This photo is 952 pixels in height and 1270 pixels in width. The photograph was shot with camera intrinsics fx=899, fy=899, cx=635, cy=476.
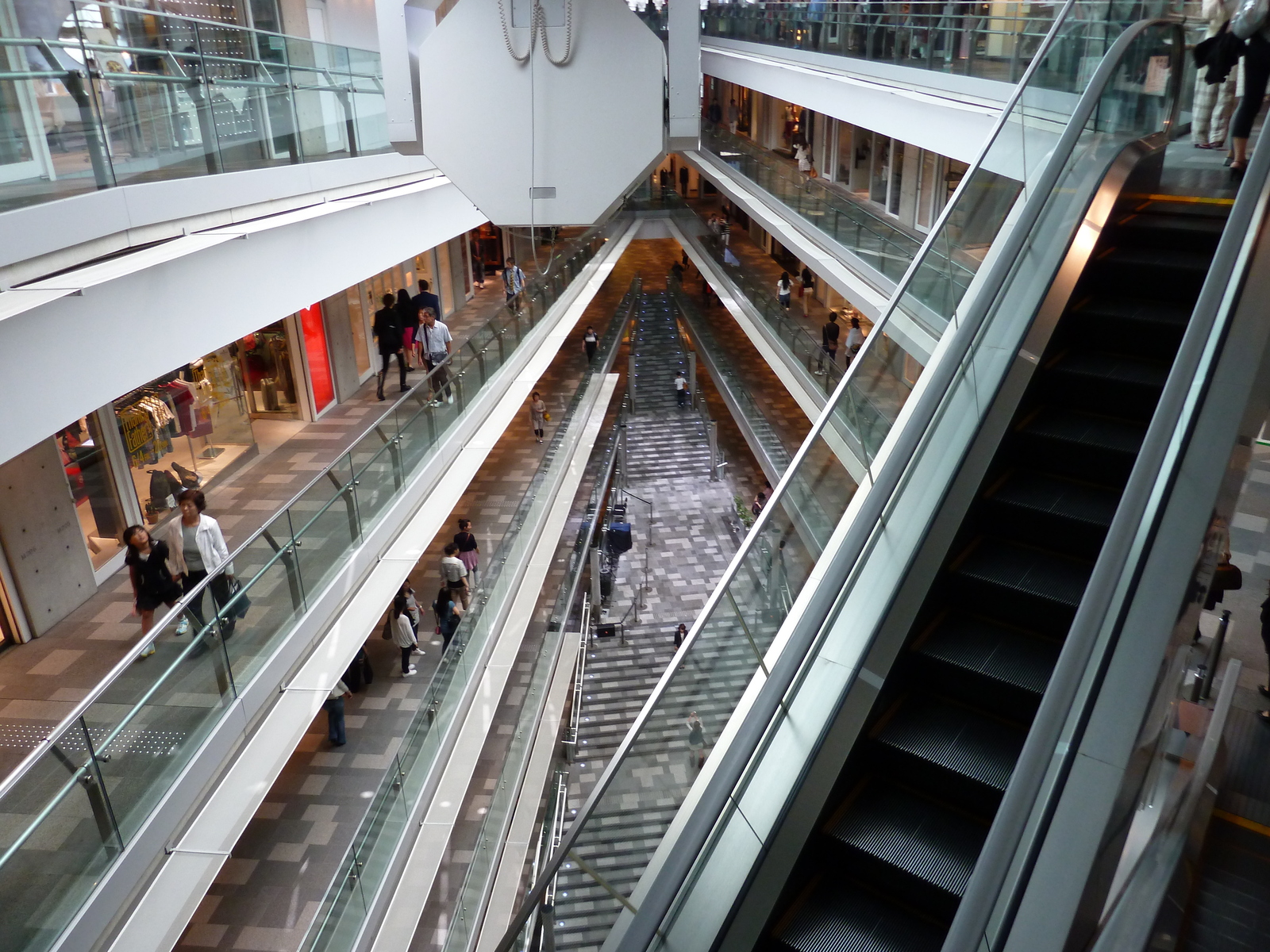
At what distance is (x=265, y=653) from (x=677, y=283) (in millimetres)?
22846

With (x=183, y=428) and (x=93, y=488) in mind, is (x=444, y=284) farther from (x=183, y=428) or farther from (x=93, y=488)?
(x=93, y=488)

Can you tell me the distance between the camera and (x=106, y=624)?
7211 mm

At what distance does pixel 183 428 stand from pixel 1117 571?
9897 mm

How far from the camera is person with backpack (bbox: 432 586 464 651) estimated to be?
1012 centimetres

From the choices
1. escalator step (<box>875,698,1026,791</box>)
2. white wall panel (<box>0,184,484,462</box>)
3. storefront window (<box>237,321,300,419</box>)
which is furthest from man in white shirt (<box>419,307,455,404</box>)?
escalator step (<box>875,698,1026,791</box>)

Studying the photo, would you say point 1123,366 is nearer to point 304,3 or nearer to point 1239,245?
point 1239,245

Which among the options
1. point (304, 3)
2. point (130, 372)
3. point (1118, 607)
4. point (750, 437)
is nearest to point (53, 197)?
point (130, 372)

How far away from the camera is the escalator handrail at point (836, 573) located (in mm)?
2791

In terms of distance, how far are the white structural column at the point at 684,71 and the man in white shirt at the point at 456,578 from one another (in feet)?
25.1

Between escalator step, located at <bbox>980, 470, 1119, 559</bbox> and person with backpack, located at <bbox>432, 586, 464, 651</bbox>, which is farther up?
escalator step, located at <bbox>980, 470, 1119, 559</bbox>

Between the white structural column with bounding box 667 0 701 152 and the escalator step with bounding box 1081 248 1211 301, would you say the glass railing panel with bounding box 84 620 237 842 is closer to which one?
the white structural column with bounding box 667 0 701 152

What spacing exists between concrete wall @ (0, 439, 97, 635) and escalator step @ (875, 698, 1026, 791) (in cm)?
680

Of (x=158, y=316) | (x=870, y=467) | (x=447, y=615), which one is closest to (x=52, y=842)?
(x=158, y=316)

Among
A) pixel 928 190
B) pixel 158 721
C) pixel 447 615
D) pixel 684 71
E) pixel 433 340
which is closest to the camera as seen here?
pixel 684 71
